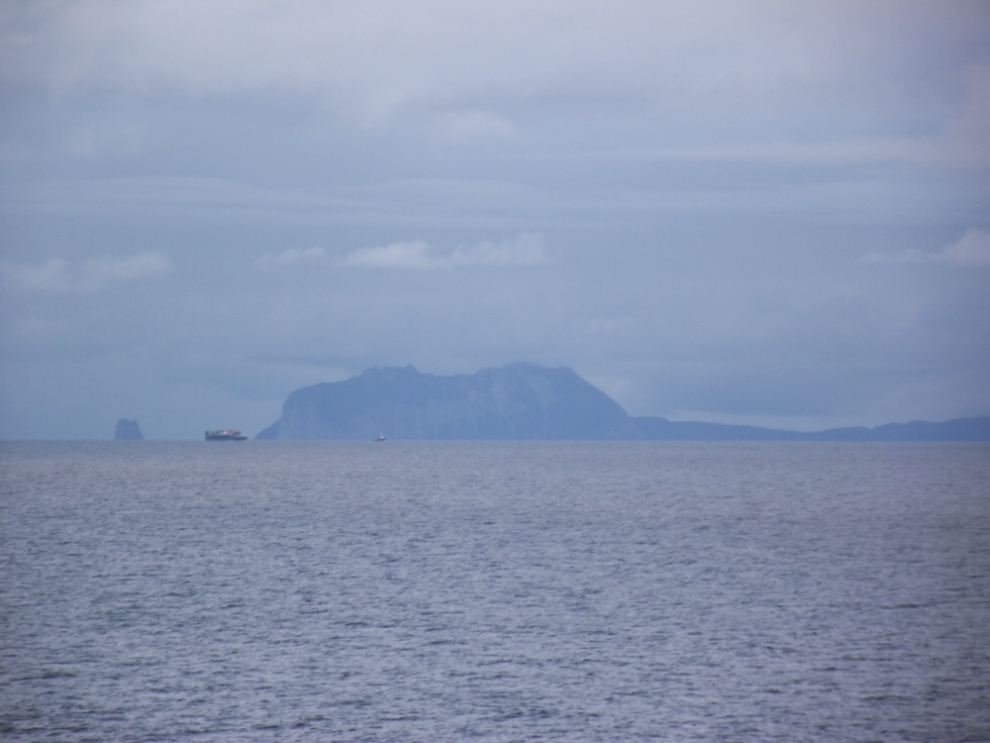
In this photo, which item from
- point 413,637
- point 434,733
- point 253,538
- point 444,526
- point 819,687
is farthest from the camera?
point 444,526

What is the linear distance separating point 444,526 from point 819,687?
73.2 metres

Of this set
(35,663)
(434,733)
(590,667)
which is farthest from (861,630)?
(35,663)

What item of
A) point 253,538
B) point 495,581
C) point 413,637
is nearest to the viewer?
point 413,637

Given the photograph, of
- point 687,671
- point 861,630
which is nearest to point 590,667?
point 687,671

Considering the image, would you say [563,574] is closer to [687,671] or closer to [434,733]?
[687,671]

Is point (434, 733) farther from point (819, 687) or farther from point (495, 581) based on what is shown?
point (495, 581)

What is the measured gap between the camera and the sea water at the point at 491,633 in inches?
1758

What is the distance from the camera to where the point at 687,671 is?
52.0m

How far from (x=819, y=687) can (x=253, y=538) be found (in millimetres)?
68962

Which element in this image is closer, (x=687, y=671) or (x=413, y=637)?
(x=687, y=671)

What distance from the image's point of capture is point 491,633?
60.0 metres

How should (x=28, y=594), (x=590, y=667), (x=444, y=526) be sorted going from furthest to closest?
(x=444, y=526), (x=28, y=594), (x=590, y=667)

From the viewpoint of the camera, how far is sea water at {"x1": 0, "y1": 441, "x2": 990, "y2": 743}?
1758 inches

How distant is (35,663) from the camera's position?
173 ft
